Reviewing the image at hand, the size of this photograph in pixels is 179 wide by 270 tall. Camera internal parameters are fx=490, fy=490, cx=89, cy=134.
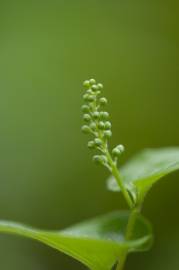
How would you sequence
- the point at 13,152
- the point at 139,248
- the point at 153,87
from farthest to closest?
the point at 153,87
the point at 13,152
the point at 139,248

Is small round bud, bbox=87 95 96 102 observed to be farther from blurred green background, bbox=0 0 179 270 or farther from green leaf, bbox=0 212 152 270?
blurred green background, bbox=0 0 179 270

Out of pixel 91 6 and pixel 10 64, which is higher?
pixel 91 6

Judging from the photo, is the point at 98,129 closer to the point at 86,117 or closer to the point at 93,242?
the point at 86,117

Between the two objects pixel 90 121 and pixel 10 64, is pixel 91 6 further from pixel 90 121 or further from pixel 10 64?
pixel 90 121

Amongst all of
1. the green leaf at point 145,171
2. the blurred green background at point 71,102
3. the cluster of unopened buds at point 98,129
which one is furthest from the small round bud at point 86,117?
the blurred green background at point 71,102

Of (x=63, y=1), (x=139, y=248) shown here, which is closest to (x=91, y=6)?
(x=63, y=1)

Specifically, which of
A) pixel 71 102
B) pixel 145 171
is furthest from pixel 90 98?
pixel 71 102
